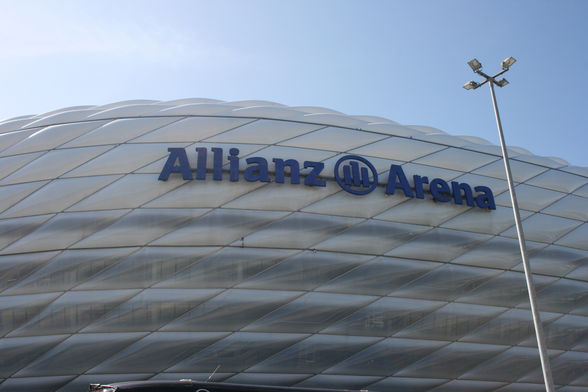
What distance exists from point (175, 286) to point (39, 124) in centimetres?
960

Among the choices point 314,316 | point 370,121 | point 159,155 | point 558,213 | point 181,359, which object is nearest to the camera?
point 181,359

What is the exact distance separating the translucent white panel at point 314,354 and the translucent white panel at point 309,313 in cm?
49

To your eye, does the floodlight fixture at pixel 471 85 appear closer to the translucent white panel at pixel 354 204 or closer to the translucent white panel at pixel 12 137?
the translucent white panel at pixel 354 204

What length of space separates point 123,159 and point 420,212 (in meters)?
11.6

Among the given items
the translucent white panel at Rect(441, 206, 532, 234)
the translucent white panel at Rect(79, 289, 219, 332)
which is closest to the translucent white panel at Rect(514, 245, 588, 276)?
the translucent white panel at Rect(441, 206, 532, 234)

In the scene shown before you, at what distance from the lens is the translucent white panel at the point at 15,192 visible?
1931 centimetres

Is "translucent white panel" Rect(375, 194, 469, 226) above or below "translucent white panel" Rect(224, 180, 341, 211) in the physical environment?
below

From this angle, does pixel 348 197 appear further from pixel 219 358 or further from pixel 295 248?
pixel 219 358

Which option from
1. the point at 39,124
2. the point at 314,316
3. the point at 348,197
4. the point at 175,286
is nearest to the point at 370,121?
the point at 348,197

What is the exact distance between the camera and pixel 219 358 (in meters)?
17.9

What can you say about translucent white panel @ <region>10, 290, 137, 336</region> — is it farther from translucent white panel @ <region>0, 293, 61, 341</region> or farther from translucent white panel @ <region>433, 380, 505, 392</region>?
translucent white panel @ <region>433, 380, 505, 392</region>

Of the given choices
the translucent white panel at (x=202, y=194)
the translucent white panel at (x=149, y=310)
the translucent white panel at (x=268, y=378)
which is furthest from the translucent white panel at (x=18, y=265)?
the translucent white panel at (x=268, y=378)

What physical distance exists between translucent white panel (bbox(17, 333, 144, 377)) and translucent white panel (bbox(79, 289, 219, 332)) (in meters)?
0.28

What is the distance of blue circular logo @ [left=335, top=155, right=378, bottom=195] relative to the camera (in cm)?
2117
